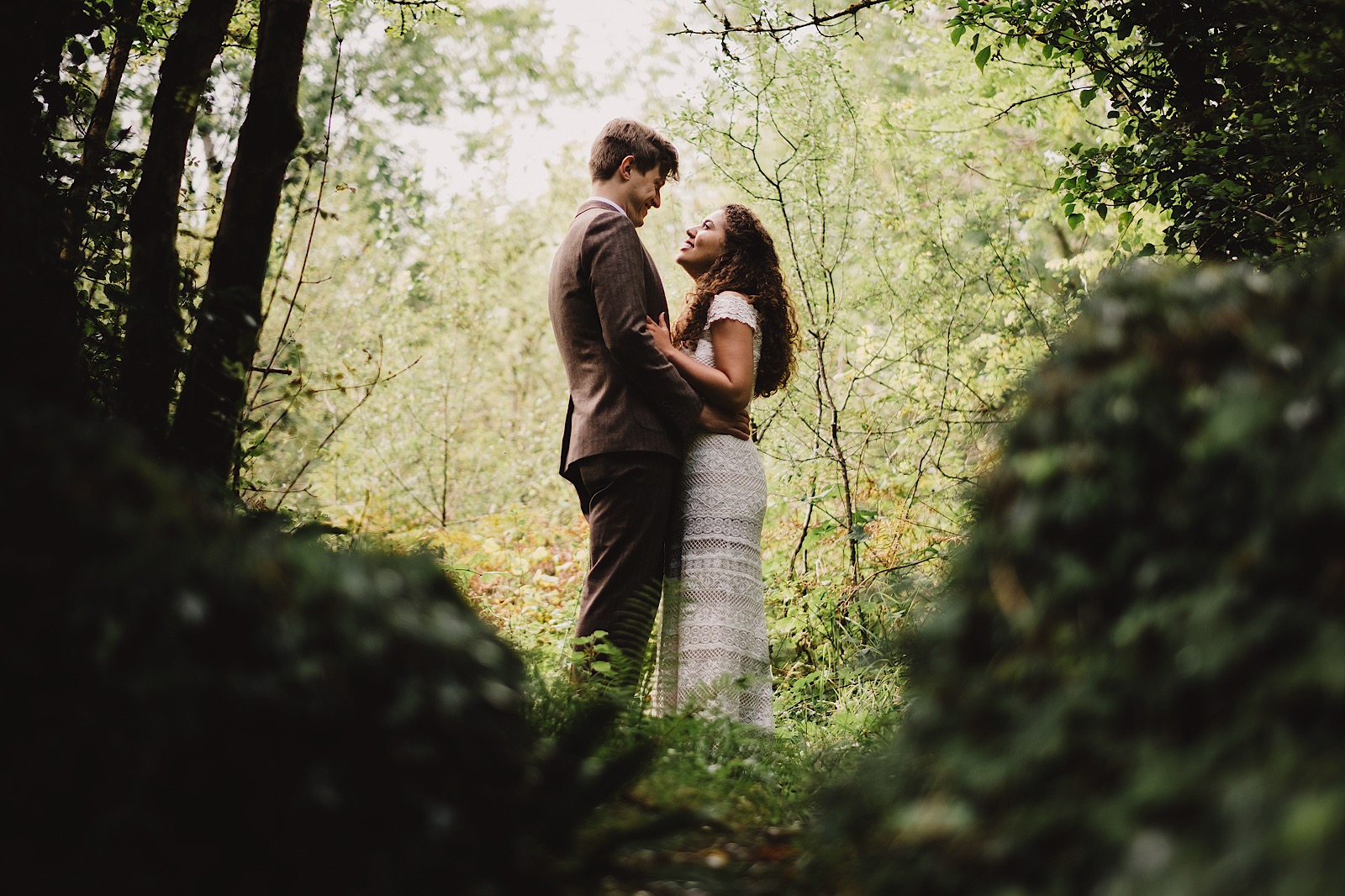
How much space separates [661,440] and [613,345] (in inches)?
16.4

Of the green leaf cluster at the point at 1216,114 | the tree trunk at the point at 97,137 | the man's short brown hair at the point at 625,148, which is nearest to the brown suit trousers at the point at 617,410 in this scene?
the man's short brown hair at the point at 625,148

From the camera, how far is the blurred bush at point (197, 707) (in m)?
1.15

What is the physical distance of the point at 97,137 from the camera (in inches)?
144

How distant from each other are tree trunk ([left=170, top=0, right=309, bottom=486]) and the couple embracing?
4.80 ft

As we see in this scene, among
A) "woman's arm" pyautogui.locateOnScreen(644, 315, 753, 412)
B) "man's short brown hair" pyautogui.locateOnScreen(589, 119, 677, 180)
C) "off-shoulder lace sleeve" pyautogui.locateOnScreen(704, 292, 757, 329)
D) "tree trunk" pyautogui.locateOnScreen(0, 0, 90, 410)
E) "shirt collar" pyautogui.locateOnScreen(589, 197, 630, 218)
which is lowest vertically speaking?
"tree trunk" pyautogui.locateOnScreen(0, 0, 90, 410)

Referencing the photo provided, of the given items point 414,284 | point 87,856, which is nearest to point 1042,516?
point 87,856

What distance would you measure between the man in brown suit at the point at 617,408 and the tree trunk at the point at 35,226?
177cm

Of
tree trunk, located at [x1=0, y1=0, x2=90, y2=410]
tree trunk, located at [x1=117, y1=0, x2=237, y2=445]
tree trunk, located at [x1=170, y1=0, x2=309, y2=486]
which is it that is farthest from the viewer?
tree trunk, located at [x1=117, y1=0, x2=237, y2=445]

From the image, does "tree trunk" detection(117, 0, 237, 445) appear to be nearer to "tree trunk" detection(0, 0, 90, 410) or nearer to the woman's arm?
"tree trunk" detection(0, 0, 90, 410)

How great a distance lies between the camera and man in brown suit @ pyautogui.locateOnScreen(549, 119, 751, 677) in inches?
154

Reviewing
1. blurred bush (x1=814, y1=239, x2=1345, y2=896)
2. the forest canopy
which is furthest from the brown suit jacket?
blurred bush (x1=814, y1=239, x2=1345, y2=896)

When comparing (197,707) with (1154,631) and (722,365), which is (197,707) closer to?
(1154,631)

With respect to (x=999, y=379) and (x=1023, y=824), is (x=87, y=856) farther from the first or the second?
(x=999, y=379)

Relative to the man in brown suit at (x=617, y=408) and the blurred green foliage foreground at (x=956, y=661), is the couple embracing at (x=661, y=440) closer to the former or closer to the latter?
the man in brown suit at (x=617, y=408)
